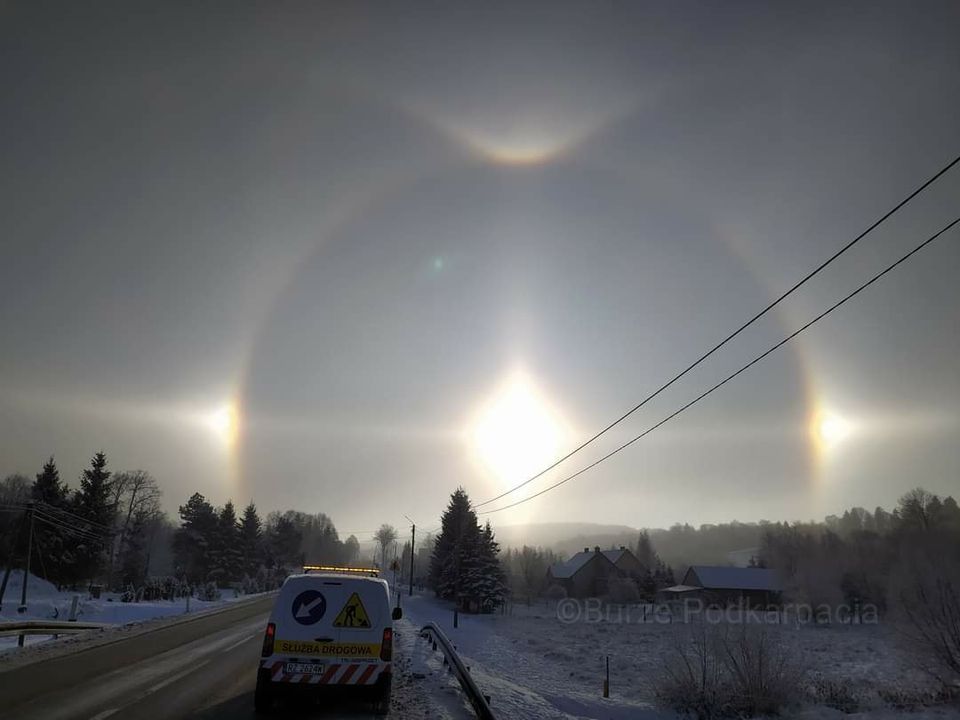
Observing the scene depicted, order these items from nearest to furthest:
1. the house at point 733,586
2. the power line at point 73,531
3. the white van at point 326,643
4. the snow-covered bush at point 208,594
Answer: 1. the white van at point 326,643
2. the snow-covered bush at point 208,594
3. the power line at point 73,531
4. the house at point 733,586

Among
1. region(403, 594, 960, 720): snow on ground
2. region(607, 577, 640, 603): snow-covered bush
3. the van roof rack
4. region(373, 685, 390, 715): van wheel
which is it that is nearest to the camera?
region(373, 685, 390, 715): van wheel

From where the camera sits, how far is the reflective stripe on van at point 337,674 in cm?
888

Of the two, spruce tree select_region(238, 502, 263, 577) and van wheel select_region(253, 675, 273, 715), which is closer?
van wheel select_region(253, 675, 273, 715)

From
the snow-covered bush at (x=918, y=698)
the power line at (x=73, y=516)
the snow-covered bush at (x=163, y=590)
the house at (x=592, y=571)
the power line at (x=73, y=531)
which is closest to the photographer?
the snow-covered bush at (x=918, y=698)

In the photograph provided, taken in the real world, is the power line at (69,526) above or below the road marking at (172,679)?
above

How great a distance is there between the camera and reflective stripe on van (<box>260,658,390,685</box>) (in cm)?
888

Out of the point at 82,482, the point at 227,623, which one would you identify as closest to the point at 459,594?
the point at 227,623

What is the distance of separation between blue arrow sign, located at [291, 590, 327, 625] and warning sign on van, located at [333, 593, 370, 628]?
0.29m

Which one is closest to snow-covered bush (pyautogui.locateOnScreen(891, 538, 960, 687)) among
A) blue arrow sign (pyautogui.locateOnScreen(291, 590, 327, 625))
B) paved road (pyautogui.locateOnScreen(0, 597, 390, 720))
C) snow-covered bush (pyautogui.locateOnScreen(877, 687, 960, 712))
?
snow-covered bush (pyautogui.locateOnScreen(877, 687, 960, 712))

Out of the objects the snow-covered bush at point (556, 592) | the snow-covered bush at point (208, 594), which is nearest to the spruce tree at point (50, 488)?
the snow-covered bush at point (208, 594)

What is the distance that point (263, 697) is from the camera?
29.3 ft

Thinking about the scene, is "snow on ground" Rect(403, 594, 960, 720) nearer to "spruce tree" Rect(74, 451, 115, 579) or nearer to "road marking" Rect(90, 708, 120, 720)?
"road marking" Rect(90, 708, 120, 720)

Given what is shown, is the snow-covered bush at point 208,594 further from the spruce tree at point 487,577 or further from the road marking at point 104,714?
the road marking at point 104,714

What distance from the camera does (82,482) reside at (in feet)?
189
